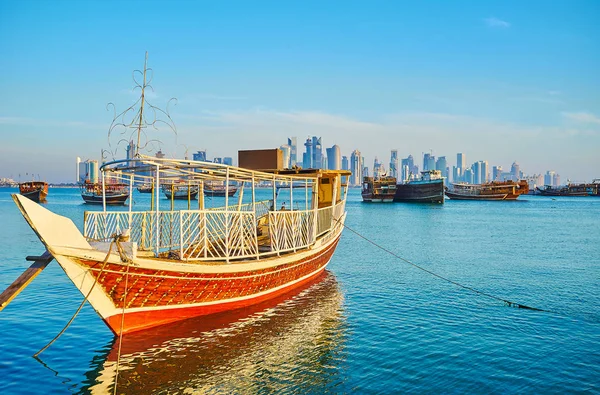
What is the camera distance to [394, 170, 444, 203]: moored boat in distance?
89625 mm

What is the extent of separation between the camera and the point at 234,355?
10414 millimetres

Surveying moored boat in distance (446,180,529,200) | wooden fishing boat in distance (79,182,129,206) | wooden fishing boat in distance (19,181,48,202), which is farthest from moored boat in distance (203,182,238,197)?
moored boat in distance (446,180,529,200)

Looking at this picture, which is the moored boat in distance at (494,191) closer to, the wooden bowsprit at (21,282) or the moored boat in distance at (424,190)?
the moored boat in distance at (424,190)

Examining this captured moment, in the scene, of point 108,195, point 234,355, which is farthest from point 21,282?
point 108,195

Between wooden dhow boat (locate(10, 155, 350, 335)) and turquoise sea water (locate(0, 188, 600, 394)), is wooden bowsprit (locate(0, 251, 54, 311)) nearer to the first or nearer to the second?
wooden dhow boat (locate(10, 155, 350, 335))

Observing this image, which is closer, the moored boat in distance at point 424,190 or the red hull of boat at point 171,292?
the red hull of boat at point 171,292

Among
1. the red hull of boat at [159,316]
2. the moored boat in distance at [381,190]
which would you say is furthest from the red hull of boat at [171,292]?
the moored boat in distance at [381,190]

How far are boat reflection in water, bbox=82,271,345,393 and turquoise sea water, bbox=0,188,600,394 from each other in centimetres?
4

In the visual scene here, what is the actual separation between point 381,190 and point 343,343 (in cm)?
8596

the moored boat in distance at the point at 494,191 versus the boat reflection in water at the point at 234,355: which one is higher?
the moored boat in distance at the point at 494,191

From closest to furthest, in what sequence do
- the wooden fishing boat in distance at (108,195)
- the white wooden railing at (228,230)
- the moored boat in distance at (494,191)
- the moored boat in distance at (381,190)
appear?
the white wooden railing at (228,230) → the wooden fishing boat in distance at (108,195) → the moored boat in distance at (381,190) → the moored boat in distance at (494,191)

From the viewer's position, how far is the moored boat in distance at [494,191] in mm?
103312

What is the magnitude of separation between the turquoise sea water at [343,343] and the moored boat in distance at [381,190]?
76112 mm

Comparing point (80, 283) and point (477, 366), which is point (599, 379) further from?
point (80, 283)
